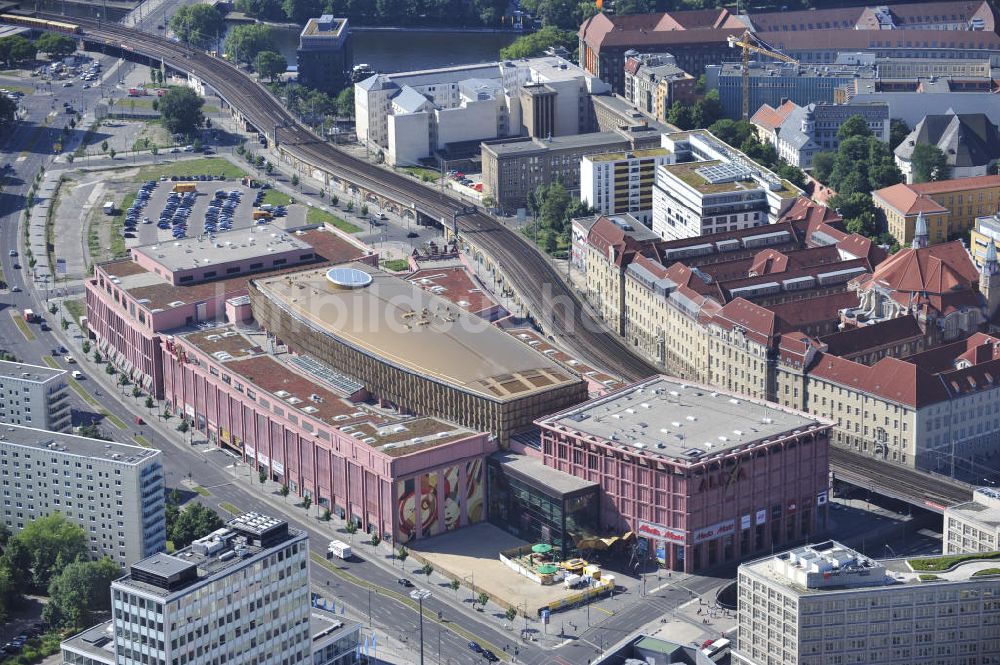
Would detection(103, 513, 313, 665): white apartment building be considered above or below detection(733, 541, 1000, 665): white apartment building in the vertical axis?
above

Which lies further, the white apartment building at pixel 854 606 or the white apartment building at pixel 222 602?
the white apartment building at pixel 854 606

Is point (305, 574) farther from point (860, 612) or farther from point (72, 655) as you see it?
point (860, 612)

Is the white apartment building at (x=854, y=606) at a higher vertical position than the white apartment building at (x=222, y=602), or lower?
lower

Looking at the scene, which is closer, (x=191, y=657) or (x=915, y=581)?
(x=191, y=657)

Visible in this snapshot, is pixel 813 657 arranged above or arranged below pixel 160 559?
below

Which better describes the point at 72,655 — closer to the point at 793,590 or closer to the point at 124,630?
the point at 124,630

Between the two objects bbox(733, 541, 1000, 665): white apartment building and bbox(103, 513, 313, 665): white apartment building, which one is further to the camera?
bbox(733, 541, 1000, 665): white apartment building

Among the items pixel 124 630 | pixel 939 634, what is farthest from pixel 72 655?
pixel 939 634

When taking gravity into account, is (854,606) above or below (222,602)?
below
